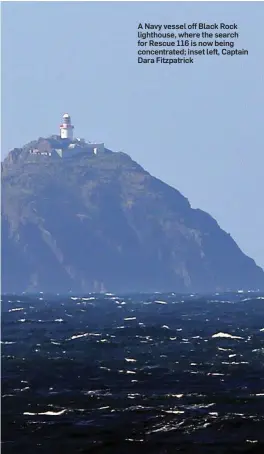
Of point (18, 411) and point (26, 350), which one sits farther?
point (26, 350)

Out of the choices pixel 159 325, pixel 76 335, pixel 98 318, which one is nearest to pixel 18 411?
pixel 76 335

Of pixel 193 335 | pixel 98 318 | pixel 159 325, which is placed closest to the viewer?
pixel 193 335

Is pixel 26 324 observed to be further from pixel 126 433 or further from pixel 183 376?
pixel 126 433

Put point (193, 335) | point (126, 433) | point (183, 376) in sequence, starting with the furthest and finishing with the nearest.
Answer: point (193, 335) → point (183, 376) → point (126, 433)

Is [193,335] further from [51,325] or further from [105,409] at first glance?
[105,409]

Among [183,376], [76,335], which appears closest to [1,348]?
[76,335]

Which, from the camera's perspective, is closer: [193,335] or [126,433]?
[126,433]
